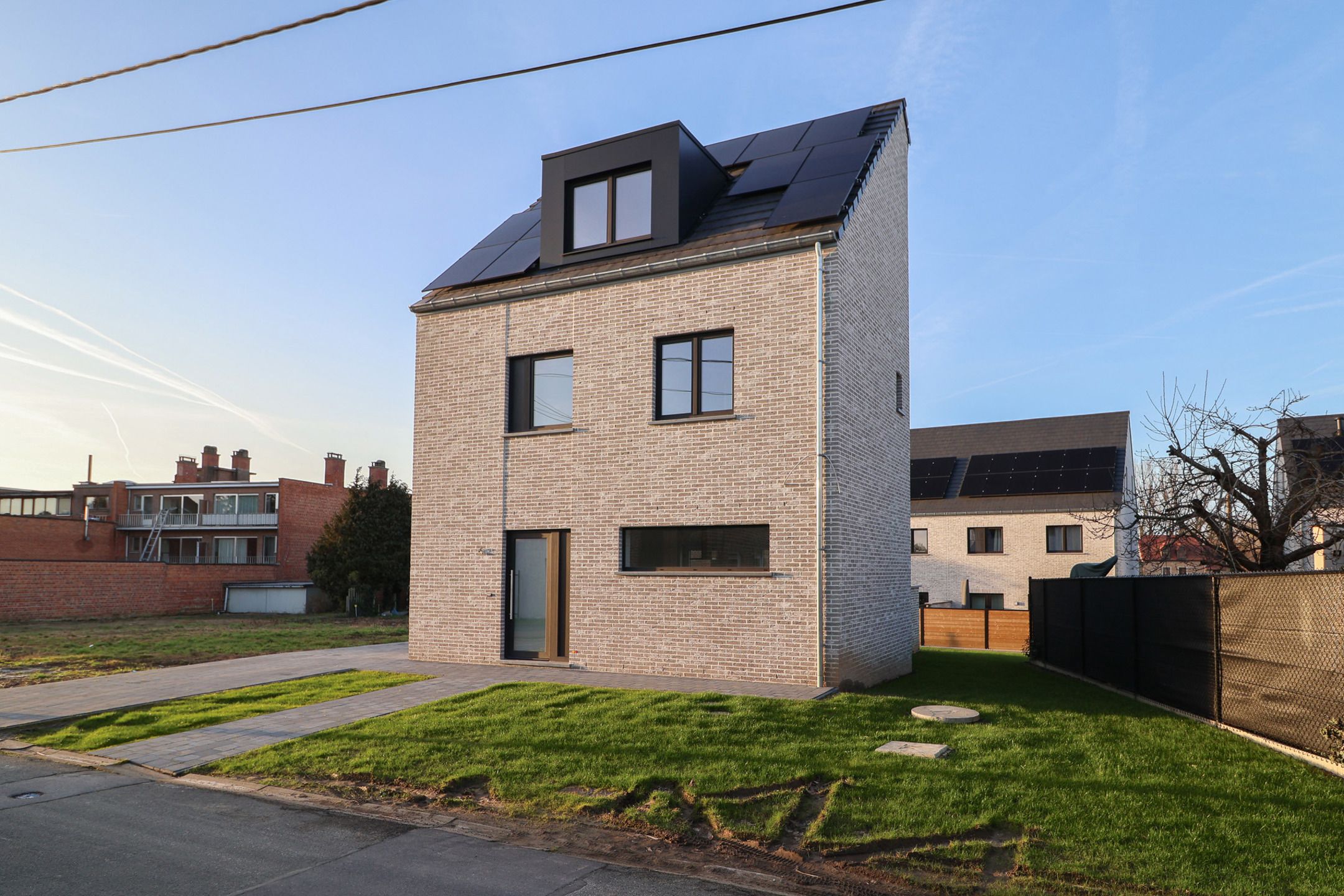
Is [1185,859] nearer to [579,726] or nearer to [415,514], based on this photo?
[579,726]

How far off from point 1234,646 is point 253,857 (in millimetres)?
9698

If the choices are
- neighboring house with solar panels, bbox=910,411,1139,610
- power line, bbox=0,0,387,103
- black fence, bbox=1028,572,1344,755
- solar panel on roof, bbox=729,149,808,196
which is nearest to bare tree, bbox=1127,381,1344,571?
black fence, bbox=1028,572,1344,755

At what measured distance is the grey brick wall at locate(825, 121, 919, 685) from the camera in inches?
468

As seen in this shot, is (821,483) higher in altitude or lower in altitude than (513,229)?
lower

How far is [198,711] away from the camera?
35.2 ft

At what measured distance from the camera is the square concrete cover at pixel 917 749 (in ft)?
25.5

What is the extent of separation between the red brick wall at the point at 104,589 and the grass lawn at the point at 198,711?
24.2m

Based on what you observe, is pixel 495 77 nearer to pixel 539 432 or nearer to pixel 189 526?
pixel 539 432

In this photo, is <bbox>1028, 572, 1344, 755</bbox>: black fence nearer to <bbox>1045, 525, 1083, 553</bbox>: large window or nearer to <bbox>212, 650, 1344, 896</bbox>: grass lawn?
<bbox>212, 650, 1344, 896</bbox>: grass lawn

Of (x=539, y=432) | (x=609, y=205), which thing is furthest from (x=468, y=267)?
(x=539, y=432)

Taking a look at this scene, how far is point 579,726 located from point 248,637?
1709 cm

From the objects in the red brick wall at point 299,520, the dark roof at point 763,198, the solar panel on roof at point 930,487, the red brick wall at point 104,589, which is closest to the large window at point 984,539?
the solar panel on roof at point 930,487

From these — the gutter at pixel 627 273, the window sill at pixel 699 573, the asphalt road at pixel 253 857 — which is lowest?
the asphalt road at pixel 253 857

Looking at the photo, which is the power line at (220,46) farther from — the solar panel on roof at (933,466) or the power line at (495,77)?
the solar panel on roof at (933,466)
